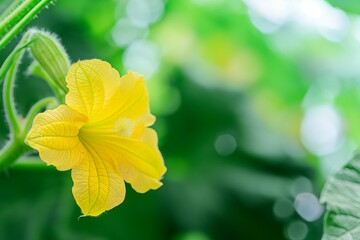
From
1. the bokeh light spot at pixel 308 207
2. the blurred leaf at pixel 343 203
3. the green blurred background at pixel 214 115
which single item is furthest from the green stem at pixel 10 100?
the bokeh light spot at pixel 308 207

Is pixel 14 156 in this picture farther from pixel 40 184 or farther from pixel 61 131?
pixel 40 184

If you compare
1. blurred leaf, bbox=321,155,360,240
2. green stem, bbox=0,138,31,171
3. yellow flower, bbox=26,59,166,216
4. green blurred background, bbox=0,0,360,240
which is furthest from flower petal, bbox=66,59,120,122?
green blurred background, bbox=0,0,360,240

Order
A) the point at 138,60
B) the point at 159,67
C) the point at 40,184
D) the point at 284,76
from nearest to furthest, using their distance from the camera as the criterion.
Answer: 1. the point at 40,184
2. the point at 138,60
3. the point at 159,67
4. the point at 284,76

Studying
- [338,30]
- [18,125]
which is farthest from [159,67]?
[18,125]

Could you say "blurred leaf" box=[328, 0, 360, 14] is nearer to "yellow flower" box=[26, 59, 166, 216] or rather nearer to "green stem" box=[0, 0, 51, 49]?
"yellow flower" box=[26, 59, 166, 216]

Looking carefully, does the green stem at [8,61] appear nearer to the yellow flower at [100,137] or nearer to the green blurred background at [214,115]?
the yellow flower at [100,137]

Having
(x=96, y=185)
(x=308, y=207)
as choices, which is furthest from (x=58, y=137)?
(x=308, y=207)
